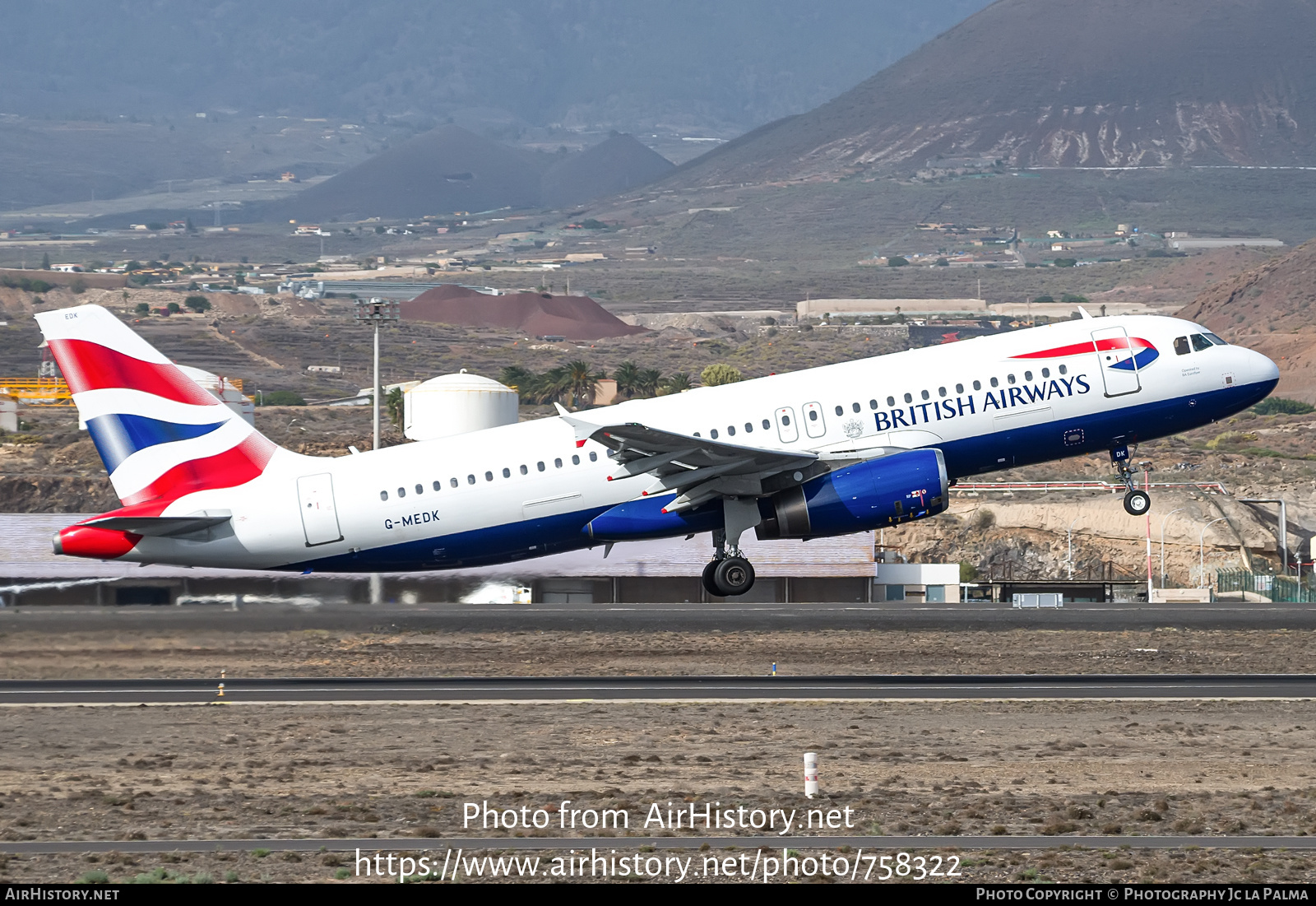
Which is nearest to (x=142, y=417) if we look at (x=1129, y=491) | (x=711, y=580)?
(x=711, y=580)

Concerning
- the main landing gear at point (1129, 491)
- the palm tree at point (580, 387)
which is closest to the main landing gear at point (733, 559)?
the main landing gear at point (1129, 491)

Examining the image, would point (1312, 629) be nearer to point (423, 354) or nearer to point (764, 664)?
point (764, 664)

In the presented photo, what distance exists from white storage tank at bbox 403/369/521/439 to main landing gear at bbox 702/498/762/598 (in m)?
44.7

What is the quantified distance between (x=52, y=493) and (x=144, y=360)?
56.8 meters

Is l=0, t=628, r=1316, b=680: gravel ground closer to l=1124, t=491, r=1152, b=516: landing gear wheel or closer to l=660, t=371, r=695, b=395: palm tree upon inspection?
l=1124, t=491, r=1152, b=516: landing gear wheel

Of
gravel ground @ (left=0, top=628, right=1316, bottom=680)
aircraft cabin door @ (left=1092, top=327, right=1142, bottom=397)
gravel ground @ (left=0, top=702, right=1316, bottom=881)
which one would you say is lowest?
gravel ground @ (left=0, top=702, right=1316, bottom=881)

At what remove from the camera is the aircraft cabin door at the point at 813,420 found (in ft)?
132

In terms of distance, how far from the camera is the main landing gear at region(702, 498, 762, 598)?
1593 inches

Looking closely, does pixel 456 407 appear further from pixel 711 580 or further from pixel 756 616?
pixel 711 580

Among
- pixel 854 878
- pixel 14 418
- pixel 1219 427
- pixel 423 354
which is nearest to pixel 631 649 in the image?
pixel 854 878

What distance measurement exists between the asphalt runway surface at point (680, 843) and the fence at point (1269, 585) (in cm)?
4532

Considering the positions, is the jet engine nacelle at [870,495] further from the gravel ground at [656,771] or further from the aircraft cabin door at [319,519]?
the aircraft cabin door at [319,519]

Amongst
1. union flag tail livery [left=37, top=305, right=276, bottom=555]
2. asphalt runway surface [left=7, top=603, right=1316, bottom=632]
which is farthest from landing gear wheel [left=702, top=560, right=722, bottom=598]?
union flag tail livery [left=37, top=305, right=276, bottom=555]

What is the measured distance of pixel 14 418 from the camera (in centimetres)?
12294
